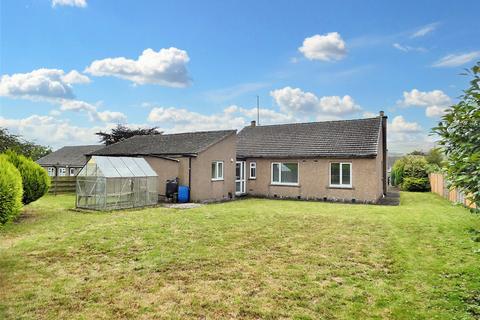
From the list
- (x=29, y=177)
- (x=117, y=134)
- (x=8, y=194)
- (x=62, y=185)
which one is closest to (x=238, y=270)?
(x=8, y=194)

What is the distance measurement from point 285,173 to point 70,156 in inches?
1537

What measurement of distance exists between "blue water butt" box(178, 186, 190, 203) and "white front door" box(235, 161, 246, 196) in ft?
16.9

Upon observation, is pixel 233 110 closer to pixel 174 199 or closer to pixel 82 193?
pixel 174 199

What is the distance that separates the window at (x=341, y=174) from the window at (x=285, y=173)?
2435mm

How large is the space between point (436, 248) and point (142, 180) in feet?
42.9

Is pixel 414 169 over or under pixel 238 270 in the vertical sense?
over

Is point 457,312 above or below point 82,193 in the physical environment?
below

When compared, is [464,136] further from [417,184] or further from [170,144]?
[417,184]

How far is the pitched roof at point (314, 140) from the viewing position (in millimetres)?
19938

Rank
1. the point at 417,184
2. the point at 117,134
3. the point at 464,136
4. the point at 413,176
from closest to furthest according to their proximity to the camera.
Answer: the point at 464,136 < the point at 417,184 < the point at 413,176 < the point at 117,134

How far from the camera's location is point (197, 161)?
1823 centimetres

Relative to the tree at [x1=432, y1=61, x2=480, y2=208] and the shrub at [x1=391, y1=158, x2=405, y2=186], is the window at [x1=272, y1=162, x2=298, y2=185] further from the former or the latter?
the tree at [x1=432, y1=61, x2=480, y2=208]

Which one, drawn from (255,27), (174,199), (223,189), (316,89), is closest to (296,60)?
(255,27)

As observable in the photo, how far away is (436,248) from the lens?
7891 mm
